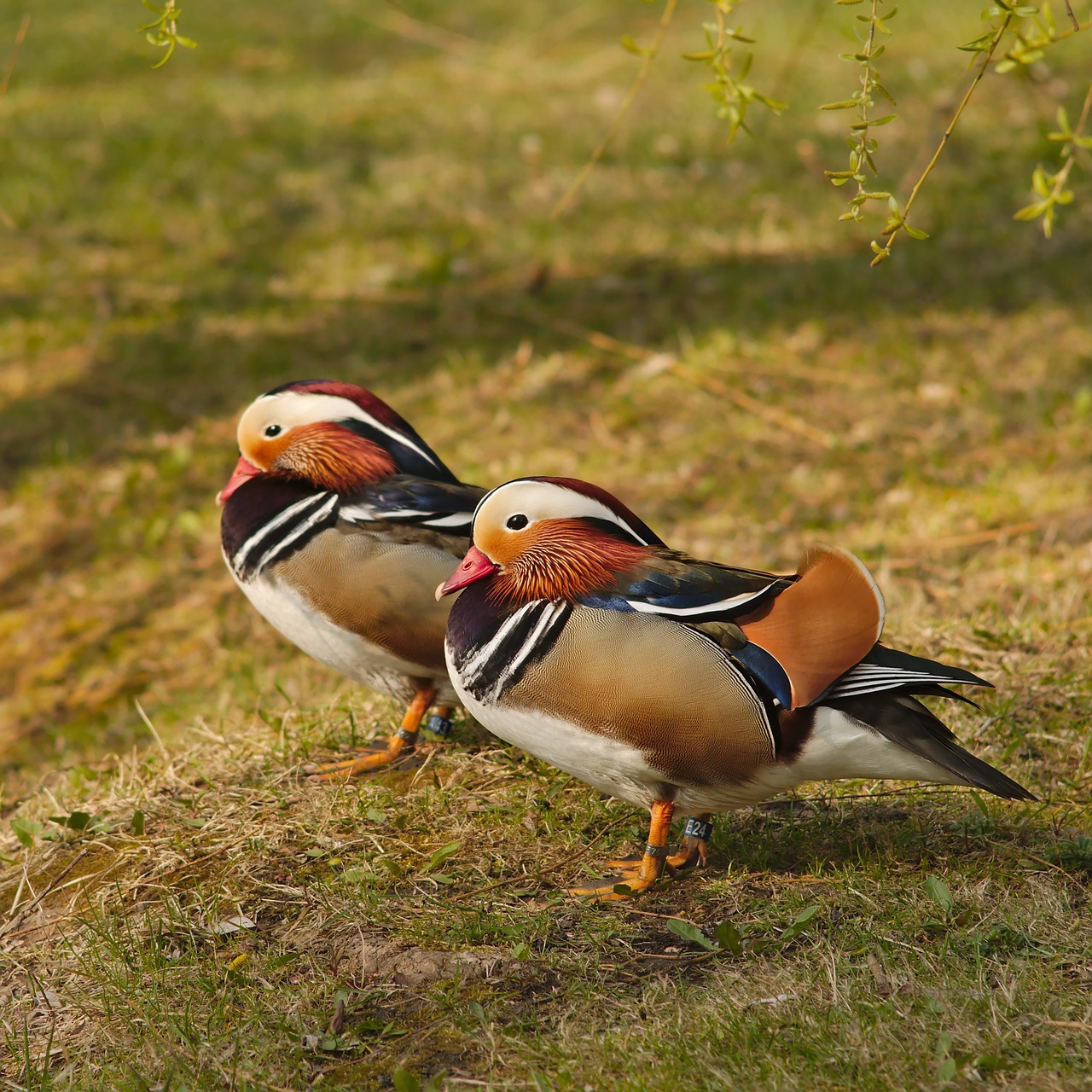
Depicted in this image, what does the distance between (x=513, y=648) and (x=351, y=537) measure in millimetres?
758

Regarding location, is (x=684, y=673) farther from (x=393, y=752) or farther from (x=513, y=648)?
(x=393, y=752)

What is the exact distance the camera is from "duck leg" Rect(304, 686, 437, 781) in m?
3.29

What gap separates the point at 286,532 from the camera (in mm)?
3160

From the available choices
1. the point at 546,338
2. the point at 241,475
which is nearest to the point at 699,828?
the point at 241,475

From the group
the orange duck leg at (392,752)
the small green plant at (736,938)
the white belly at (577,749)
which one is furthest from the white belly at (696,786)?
the orange duck leg at (392,752)

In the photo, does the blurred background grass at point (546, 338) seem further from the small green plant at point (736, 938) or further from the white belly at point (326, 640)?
the white belly at point (326, 640)

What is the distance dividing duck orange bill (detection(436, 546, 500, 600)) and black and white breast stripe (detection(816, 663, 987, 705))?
0.78 metres

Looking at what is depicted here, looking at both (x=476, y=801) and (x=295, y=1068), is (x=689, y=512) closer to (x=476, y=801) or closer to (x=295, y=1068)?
(x=476, y=801)

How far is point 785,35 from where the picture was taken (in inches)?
427

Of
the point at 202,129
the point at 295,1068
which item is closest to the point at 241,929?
the point at 295,1068

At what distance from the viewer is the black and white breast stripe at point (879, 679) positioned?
239cm

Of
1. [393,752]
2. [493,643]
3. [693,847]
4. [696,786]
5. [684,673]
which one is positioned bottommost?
[393,752]

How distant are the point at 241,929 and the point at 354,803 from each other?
19.8 inches

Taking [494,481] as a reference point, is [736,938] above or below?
above
